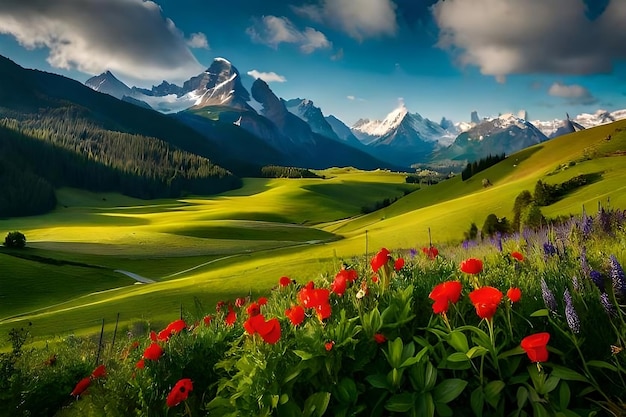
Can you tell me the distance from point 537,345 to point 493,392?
1.65 feet

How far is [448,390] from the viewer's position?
298 centimetres

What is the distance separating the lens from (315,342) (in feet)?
11.5

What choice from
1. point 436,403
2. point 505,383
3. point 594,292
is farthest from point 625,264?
point 436,403

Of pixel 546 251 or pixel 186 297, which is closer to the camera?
pixel 546 251

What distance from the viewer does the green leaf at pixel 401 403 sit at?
116 inches

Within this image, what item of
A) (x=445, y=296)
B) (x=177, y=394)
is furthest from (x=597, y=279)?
(x=177, y=394)

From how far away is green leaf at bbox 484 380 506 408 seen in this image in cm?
294

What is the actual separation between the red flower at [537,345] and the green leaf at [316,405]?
4.60 feet

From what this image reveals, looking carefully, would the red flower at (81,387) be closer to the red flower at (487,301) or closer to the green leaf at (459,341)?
the green leaf at (459,341)

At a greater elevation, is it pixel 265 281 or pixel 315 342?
pixel 315 342

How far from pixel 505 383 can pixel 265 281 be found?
23.8 meters

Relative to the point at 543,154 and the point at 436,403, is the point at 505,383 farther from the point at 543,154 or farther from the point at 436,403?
the point at 543,154

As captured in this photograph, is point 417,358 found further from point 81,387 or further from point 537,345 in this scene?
point 81,387

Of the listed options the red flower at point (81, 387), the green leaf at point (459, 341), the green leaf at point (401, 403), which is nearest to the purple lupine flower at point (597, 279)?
the green leaf at point (459, 341)
